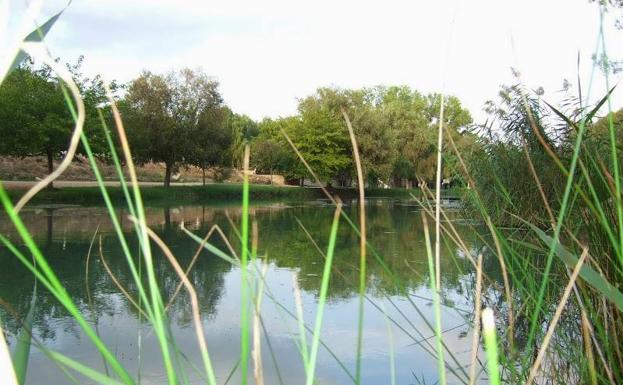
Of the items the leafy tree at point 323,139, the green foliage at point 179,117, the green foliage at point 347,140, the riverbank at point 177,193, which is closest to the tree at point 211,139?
the green foliage at point 179,117

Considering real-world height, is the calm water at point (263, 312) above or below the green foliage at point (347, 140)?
below

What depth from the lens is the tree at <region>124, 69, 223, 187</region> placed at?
22.7 m

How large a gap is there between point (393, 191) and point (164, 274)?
30.4 meters

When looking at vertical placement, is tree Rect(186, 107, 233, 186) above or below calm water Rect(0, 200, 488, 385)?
above

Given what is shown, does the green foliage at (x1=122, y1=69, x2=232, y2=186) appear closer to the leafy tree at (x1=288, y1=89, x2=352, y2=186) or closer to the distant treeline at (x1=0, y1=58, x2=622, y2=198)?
the distant treeline at (x1=0, y1=58, x2=622, y2=198)

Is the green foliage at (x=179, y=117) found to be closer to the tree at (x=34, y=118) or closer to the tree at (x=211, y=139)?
the tree at (x=211, y=139)

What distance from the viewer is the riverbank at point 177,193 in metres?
17.5

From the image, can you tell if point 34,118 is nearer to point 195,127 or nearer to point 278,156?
point 195,127

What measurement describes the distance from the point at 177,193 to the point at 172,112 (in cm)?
337

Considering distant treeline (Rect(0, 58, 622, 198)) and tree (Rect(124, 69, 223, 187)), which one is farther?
tree (Rect(124, 69, 223, 187))

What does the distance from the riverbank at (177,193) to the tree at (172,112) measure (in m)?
1.24

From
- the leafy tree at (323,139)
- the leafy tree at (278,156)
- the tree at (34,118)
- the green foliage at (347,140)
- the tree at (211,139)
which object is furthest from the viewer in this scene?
the leafy tree at (278,156)

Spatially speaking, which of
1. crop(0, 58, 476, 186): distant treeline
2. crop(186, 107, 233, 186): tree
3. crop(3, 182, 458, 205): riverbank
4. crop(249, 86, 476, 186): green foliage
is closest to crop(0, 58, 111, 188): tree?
crop(0, 58, 476, 186): distant treeline

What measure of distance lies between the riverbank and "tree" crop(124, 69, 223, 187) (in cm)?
124
